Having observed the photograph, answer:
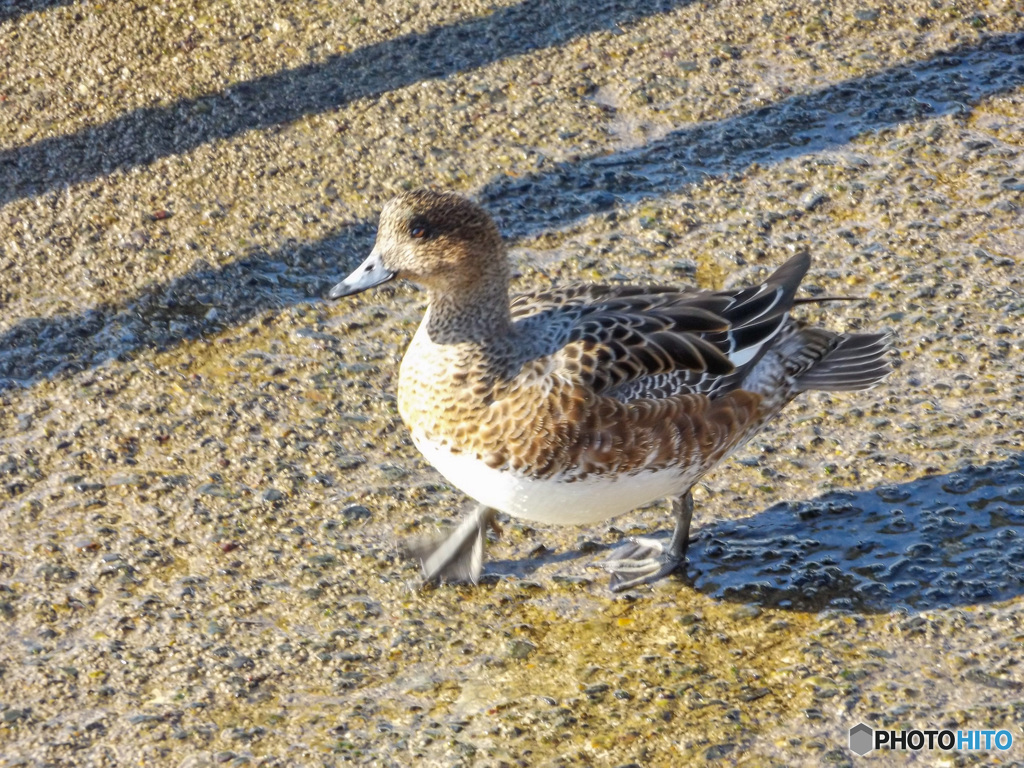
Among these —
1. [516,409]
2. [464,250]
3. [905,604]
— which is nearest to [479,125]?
[464,250]

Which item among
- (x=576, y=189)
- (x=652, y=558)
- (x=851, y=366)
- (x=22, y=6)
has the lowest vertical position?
(x=652, y=558)

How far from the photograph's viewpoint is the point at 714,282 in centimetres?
509

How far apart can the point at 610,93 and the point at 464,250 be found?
2476 mm

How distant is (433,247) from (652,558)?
125cm

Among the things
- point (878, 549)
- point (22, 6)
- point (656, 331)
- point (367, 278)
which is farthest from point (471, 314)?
point (22, 6)

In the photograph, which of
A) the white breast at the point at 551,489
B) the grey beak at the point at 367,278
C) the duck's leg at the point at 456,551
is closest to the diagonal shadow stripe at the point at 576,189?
the grey beak at the point at 367,278

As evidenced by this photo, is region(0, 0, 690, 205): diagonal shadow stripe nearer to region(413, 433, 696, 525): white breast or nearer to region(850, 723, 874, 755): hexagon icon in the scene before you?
region(413, 433, 696, 525): white breast

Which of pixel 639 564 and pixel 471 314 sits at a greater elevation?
pixel 471 314

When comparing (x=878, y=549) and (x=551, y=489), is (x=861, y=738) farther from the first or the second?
(x=551, y=489)

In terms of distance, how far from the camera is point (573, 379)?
11.8ft

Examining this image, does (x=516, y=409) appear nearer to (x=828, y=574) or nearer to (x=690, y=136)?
(x=828, y=574)

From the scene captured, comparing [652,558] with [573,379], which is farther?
[652,558]

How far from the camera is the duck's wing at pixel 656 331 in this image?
12.0ft

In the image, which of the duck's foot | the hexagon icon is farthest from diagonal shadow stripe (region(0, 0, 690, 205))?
the hexagon icon
